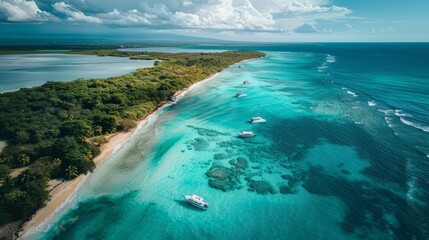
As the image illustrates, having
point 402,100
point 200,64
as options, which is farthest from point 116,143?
point 200,64

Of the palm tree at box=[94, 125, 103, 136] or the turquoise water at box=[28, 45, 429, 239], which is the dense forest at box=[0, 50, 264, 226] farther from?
the turquoise water at box=[28, 45, 429, 239]

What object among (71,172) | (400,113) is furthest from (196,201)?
(400,113)

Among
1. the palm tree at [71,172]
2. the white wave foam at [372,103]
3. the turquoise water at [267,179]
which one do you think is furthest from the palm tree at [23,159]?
the white wave foam at [372,103]

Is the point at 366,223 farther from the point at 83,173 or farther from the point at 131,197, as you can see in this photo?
the point at 83,173

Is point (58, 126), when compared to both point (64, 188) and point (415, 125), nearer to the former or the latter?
point (64, 188)

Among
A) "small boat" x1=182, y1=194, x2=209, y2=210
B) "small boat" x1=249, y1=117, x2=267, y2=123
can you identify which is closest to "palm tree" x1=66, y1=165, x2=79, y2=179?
"small boat" x1=182, y1=194, x2=209, y2=210

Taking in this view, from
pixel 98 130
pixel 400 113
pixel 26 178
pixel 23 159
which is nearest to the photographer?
pixel 26 178

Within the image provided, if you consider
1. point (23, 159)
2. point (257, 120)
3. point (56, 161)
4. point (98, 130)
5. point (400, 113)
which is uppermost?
point (400, 113)
